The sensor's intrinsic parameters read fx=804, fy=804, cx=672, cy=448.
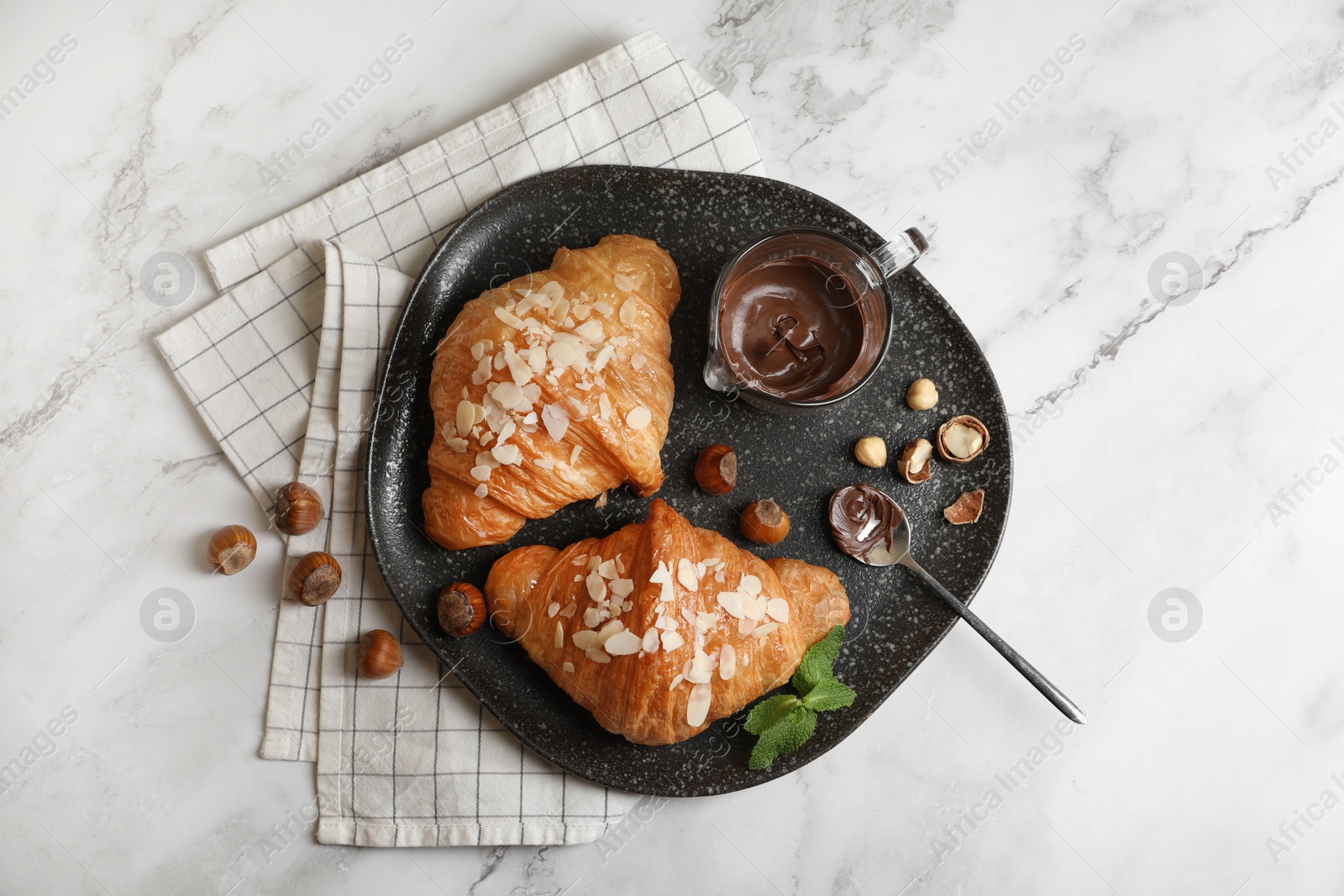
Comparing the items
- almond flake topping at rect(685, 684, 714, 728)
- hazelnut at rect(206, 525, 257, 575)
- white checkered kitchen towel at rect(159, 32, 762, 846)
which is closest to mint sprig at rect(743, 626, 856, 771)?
almond flake topping at rect(685, 684, 714, 728)

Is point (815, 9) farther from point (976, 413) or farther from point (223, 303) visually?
point (223, 303)

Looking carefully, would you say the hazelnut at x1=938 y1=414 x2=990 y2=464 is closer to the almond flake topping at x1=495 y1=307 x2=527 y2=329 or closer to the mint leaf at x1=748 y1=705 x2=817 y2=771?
the mint leaf at x1=748 y1=705 x2=817 y2=771

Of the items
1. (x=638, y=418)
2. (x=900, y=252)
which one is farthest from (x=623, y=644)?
(x=900, y=252)

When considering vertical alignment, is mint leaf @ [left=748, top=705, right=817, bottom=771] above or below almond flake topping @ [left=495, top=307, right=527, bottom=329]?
below

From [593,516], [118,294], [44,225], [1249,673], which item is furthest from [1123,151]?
[44,225]

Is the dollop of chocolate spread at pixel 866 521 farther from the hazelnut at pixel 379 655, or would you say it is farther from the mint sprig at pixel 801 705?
the hazelnut at pixel 379 655

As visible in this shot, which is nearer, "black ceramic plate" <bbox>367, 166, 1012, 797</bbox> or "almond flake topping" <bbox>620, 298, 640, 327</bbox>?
"almond flake topping" <bbox>620, 298, 640, 327</bbox>

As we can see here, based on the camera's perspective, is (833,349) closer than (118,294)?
Yes

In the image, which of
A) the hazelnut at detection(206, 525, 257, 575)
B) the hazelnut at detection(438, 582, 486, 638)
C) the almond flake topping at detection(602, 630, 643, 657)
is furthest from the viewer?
the hazelnut at detection(206, 525, 257, 575)
